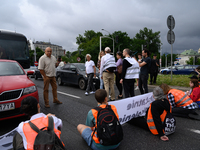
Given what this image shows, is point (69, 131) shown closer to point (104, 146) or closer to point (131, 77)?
point (104, 146)

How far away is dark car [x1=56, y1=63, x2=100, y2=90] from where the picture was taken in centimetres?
864

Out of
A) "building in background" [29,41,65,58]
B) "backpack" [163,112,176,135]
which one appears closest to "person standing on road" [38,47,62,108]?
"backpack" [163,112,176,135]

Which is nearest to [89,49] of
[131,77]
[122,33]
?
[122,33]

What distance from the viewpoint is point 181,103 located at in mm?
4156

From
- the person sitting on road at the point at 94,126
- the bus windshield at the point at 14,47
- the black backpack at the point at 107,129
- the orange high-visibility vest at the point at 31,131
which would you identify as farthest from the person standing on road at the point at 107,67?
the bus windshield at the point at 14,47

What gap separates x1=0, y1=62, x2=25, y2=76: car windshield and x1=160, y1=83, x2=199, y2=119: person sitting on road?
420 cm

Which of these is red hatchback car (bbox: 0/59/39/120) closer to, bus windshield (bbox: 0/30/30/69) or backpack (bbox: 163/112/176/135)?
backpack (bbox: 163/112/176/135)

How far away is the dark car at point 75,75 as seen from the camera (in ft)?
28.3

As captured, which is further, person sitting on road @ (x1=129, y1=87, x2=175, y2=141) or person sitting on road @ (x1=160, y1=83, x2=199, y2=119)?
person sitting on road @ (x1=160, y1=83, x2=199, y2=119)

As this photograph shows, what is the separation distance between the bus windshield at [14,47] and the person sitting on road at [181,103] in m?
10.9

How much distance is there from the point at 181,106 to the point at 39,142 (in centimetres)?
370

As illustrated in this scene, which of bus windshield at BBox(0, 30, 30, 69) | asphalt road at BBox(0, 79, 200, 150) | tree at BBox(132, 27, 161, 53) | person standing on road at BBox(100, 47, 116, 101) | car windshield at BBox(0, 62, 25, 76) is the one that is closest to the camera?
asphalt road at BBox(0, 79, 200, 150)

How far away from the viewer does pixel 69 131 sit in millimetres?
3449

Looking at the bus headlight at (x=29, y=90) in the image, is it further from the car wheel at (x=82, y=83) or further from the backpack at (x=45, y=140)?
the car wheel at (x=82, y=83)
